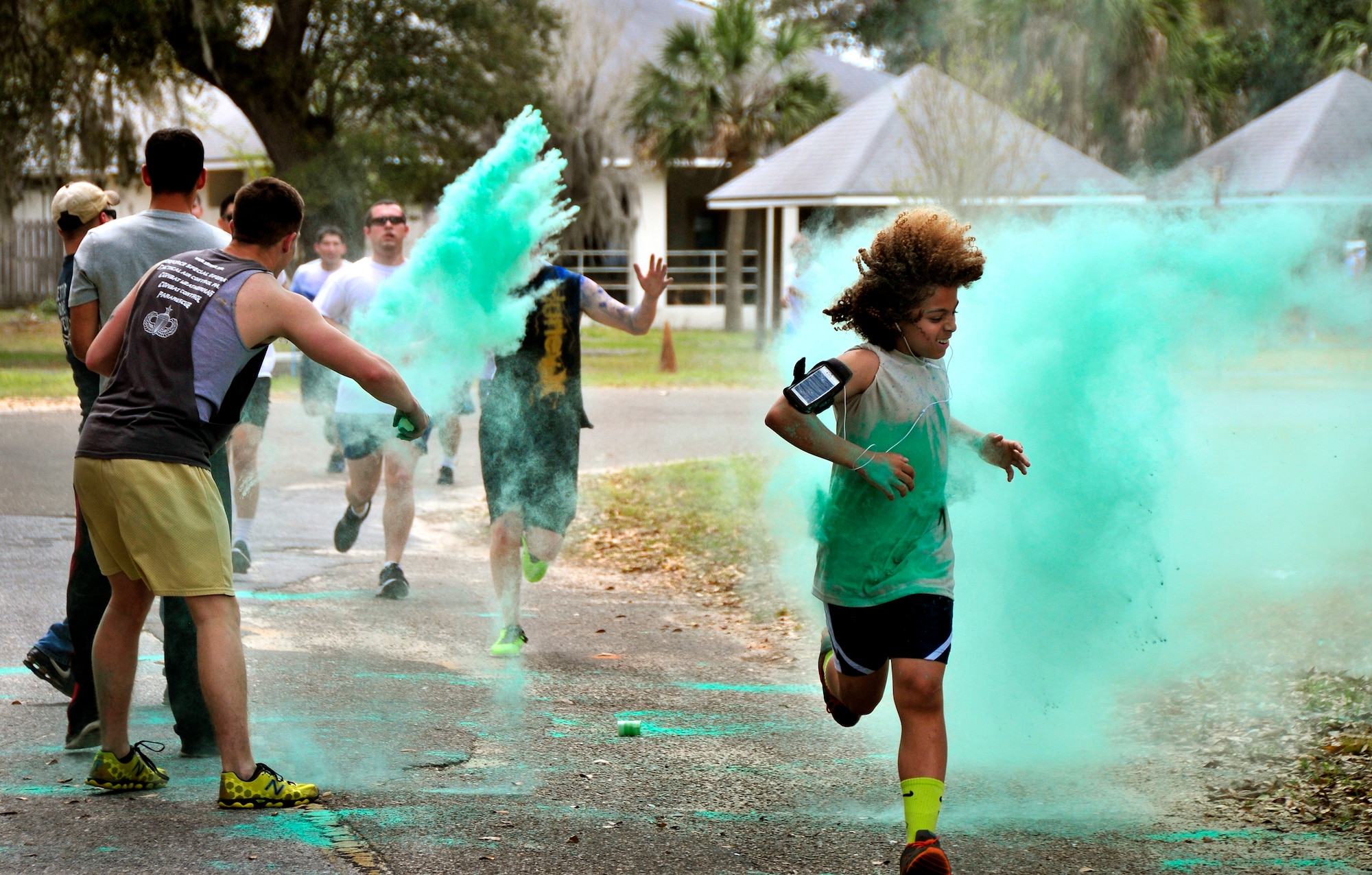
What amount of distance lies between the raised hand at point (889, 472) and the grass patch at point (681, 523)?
Answer: 3.70m

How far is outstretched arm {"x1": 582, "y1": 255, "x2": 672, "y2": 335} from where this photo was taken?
222 inches

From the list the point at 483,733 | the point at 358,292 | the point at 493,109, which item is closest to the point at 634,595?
the point at 358,292

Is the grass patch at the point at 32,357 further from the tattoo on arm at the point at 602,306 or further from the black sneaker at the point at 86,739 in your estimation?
the black sneaker at the point at 86,739

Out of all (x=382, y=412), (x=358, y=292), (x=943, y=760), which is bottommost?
(x=943, y=760)

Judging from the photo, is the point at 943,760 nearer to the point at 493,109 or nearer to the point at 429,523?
the point at 429,523

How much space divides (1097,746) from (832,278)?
1.84 m

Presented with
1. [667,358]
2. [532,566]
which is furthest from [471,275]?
[667,358]

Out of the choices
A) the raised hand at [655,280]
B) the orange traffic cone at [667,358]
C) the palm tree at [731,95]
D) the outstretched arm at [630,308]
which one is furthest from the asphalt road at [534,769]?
the palm tree at [731,95]

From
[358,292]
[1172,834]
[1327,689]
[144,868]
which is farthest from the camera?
[358,292]

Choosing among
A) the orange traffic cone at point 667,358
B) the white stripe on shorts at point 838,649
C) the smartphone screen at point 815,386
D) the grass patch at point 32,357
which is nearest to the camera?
the smartphone screen at point 815,386

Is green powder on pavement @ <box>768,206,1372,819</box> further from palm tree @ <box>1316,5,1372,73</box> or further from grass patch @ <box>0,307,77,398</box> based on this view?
palm tree @ <box>1316,5,1372,73</box>

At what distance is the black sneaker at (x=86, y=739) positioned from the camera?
4195 mm

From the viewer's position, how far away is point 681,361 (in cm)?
2194

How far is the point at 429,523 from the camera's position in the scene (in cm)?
895
